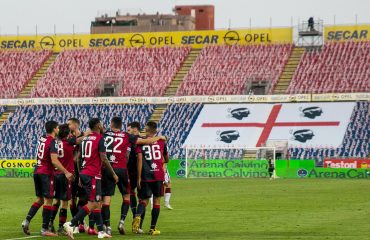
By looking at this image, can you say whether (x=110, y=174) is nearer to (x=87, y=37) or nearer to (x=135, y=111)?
(x=135, y=111)

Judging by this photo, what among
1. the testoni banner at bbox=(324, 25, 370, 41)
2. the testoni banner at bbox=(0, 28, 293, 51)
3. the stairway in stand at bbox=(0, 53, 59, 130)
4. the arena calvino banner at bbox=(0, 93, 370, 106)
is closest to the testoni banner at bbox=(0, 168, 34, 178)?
the stairway in stand at bbox=(0, 53, 59, 130)

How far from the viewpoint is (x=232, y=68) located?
81.9 m

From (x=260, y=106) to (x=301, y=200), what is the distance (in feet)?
140

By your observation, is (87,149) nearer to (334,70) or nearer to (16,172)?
(16,172)

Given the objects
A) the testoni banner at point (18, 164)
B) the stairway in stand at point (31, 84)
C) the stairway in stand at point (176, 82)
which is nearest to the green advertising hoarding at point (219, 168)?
the testoni banner at point (18, 164)

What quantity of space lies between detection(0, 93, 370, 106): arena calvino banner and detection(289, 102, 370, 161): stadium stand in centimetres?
349

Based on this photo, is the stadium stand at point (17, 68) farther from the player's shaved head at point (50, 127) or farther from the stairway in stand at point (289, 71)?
the player's shaved head at point (50, 127)

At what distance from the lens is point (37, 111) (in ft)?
263

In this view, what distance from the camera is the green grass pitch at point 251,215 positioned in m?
20.6

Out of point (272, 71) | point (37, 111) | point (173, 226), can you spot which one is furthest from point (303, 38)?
point (173, 226)

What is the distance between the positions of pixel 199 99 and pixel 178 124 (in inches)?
155

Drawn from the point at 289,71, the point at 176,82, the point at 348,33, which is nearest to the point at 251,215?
the point at 289,71

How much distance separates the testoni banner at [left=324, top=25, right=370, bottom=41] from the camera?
3216 inches

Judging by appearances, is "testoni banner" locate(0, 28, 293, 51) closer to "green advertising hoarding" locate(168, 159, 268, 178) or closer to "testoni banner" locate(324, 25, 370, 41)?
"testoni banner" locate(324, 25, 370, 41)
